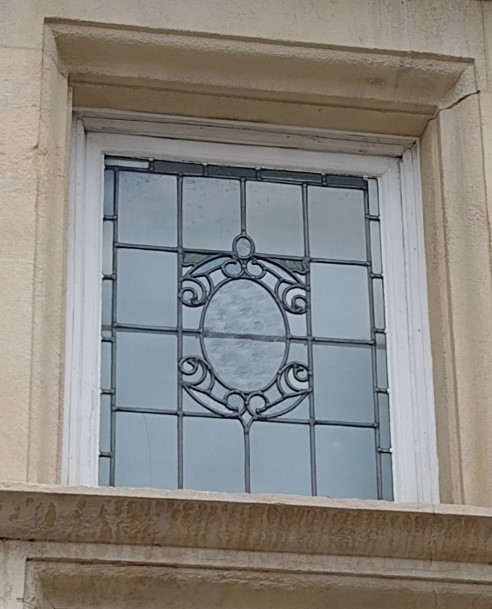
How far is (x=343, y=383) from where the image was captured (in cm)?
573

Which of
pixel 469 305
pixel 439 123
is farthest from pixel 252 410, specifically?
Result: pixel 439 123

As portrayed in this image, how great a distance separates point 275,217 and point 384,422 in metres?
0.68

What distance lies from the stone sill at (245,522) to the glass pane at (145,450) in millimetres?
442

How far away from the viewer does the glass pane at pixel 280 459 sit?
555cm

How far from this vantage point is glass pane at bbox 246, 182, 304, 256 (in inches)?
232

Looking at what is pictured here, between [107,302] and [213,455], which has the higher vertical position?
[107,302]

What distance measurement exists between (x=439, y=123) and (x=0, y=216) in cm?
131

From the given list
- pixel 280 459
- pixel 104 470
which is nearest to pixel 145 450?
pixel 104 470

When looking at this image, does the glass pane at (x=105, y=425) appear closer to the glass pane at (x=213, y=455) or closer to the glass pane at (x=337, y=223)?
the glass pane at (x=213, y=455)

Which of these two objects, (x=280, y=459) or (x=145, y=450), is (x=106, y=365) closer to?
(x=145, y=450)

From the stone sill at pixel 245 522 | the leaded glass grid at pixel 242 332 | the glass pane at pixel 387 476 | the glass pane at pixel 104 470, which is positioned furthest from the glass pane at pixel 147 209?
the stone sill at pixel 245 522

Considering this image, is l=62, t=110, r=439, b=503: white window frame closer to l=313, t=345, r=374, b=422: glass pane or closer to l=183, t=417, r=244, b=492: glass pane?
l=313, t=345, r=374, b=422: glass pane

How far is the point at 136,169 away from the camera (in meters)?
5.95

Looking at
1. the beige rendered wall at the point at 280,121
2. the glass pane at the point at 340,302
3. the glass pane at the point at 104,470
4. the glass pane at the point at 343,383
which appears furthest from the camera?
the glass pane at the point at 340,302
